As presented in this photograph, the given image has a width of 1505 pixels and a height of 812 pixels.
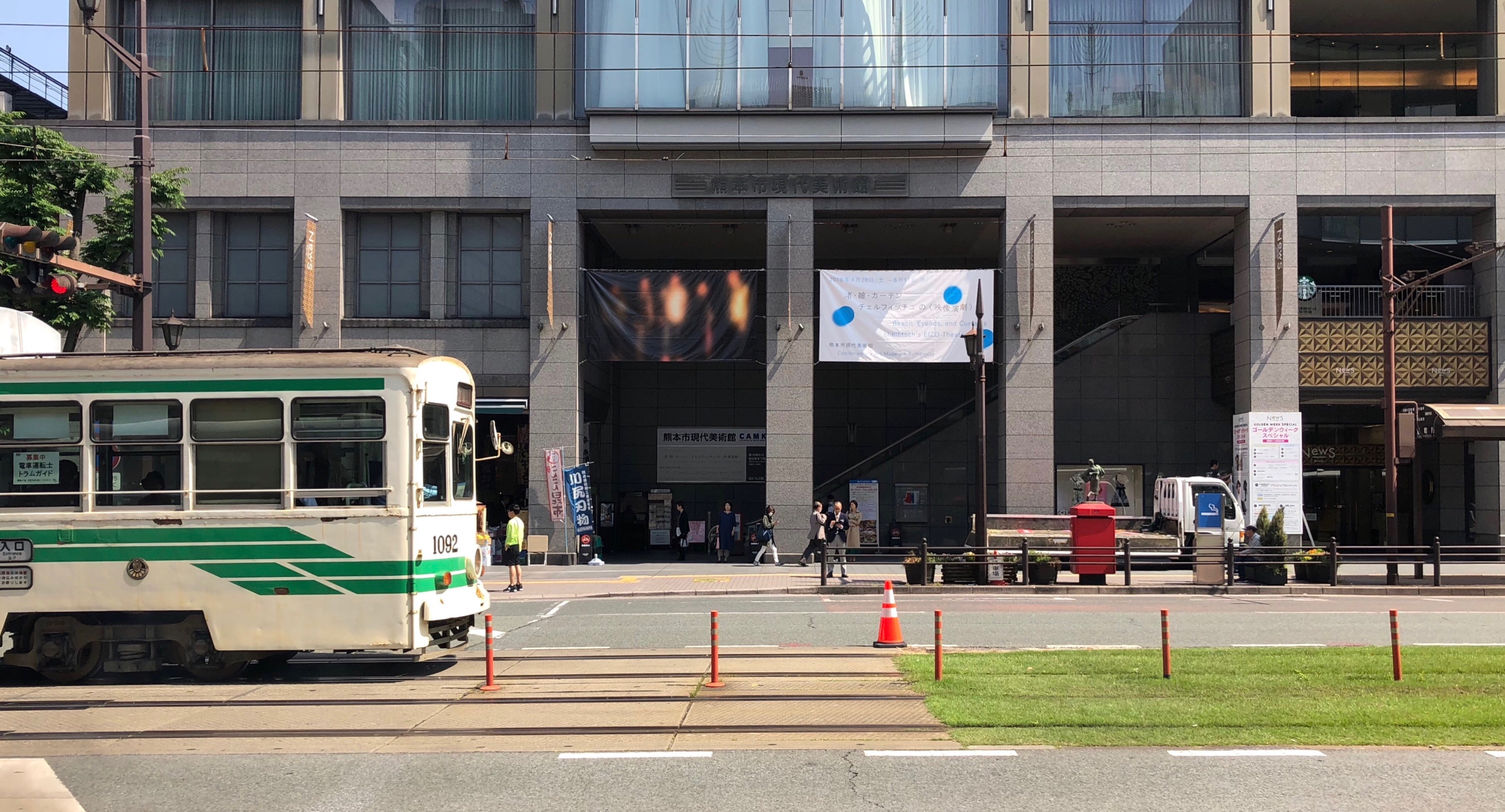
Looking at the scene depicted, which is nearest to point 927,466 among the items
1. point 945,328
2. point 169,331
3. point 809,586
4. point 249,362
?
point 945,328

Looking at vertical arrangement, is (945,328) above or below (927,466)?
above

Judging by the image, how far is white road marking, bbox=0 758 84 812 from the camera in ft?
21.5

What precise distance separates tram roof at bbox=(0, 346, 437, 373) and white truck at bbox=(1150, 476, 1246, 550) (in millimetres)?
21892

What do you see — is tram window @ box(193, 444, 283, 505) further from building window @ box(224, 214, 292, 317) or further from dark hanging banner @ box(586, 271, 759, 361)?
building window @ box(224, 214, 292, 317)

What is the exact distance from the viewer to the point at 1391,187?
31.9 m

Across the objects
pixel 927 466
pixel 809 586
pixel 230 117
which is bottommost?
pixel 809 586

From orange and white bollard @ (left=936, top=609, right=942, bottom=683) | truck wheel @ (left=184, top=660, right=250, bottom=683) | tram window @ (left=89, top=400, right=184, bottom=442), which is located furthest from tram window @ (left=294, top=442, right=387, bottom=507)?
orange and white bollard @ (left=936, top=609, right=942, bottom=683)

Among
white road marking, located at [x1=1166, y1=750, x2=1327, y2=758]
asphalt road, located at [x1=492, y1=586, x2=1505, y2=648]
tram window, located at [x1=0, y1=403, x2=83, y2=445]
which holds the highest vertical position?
tram window, located at [x1=0, y1=403, x2=83, y2=445]

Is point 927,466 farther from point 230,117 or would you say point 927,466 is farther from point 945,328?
point 230,117

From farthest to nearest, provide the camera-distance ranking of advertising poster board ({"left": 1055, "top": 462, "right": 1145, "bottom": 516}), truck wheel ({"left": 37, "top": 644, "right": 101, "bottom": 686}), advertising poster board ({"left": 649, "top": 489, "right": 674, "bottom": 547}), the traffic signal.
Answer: advertising poster board ({"left": 649, "top": 489, "right": 674, "bottom": 547}) < advertising poster board ({"left": 1055, "top": 462, "right": 1145, "bottom": 516}) < the traffic signal < truck wheel ({"left": 37, "top": 644, "right": 101, "bottom": 686})

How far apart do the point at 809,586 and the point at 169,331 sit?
13416mm

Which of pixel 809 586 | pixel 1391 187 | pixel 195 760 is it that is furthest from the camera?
pixel 1391 187

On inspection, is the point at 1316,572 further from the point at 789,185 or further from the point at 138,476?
the point at 138,476

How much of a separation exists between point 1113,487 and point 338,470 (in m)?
27.5
